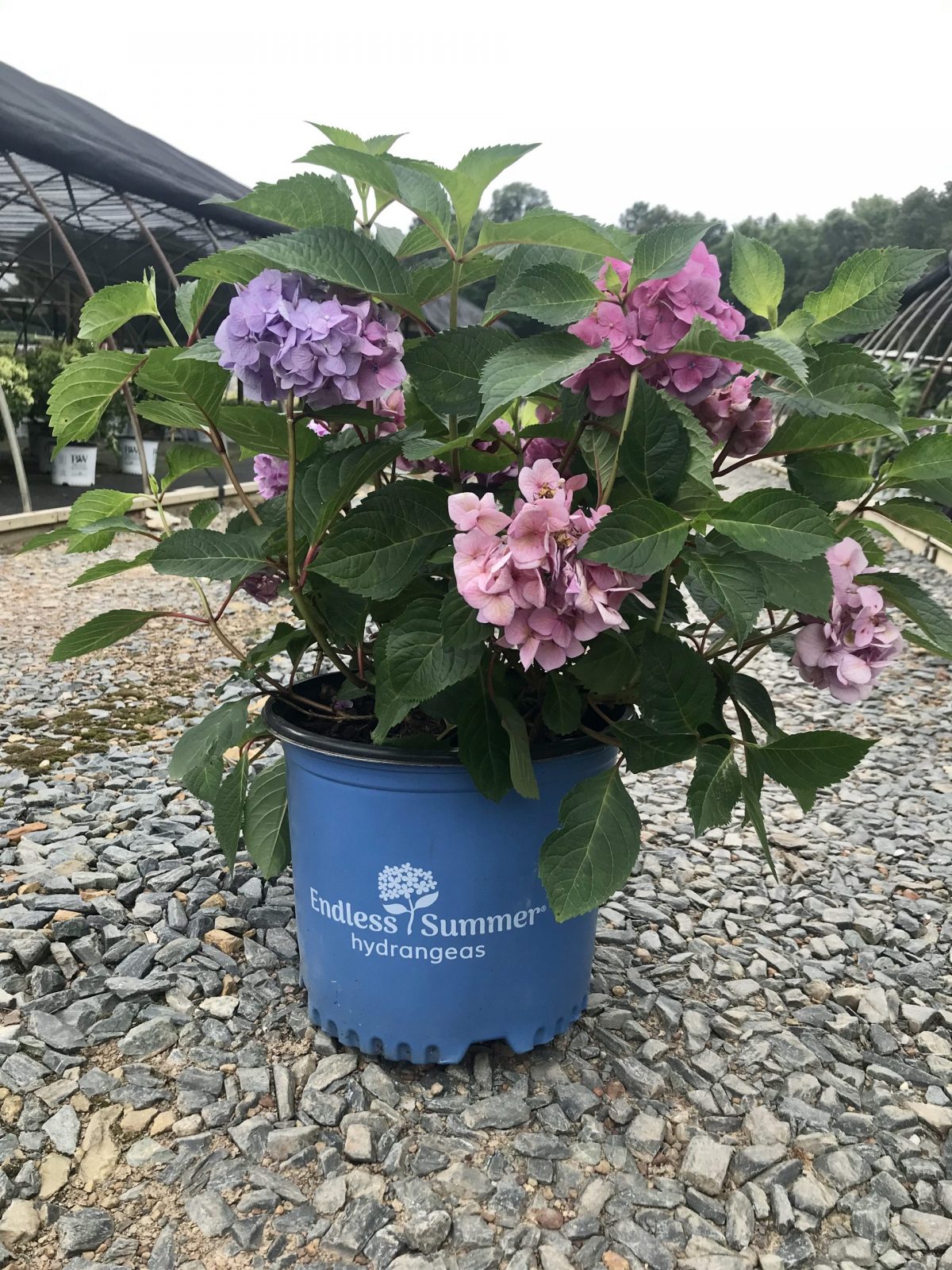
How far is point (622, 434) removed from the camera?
3.16 ft

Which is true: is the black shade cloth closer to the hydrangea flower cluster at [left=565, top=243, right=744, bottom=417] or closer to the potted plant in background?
the potted plant in background

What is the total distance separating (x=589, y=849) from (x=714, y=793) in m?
0.15

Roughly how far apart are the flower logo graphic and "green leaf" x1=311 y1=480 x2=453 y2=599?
1.22 feet

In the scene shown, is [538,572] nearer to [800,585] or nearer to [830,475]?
[800,585]

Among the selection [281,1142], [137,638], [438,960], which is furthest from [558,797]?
[137,638]

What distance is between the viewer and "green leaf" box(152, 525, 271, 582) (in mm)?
1115

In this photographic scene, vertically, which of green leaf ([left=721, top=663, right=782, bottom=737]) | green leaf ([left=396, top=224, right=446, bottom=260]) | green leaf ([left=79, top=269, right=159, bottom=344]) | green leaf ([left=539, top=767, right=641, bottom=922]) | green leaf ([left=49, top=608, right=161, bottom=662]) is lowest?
green leaf ([left=539, top=767, right=641, bottom=922])

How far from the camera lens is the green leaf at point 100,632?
1.28 m

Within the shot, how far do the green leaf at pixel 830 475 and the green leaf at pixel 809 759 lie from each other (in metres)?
0.26

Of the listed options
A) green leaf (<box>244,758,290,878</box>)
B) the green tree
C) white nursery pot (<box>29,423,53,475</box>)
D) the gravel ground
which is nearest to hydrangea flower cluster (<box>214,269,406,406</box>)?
green leaf (<box>244,758,290,878</box>)

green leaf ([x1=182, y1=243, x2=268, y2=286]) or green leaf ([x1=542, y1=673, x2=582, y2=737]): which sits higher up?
green leaf ([x1=182, y1=243, x2=268, y2=286])

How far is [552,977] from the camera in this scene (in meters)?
1.36

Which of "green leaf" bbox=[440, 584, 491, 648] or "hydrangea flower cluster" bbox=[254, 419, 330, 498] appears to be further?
"hydrangea flower cluster" bbox=[254, 419, 330, 498]

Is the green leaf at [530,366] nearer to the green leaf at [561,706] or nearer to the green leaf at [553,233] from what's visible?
the green leaf at [553,233]
